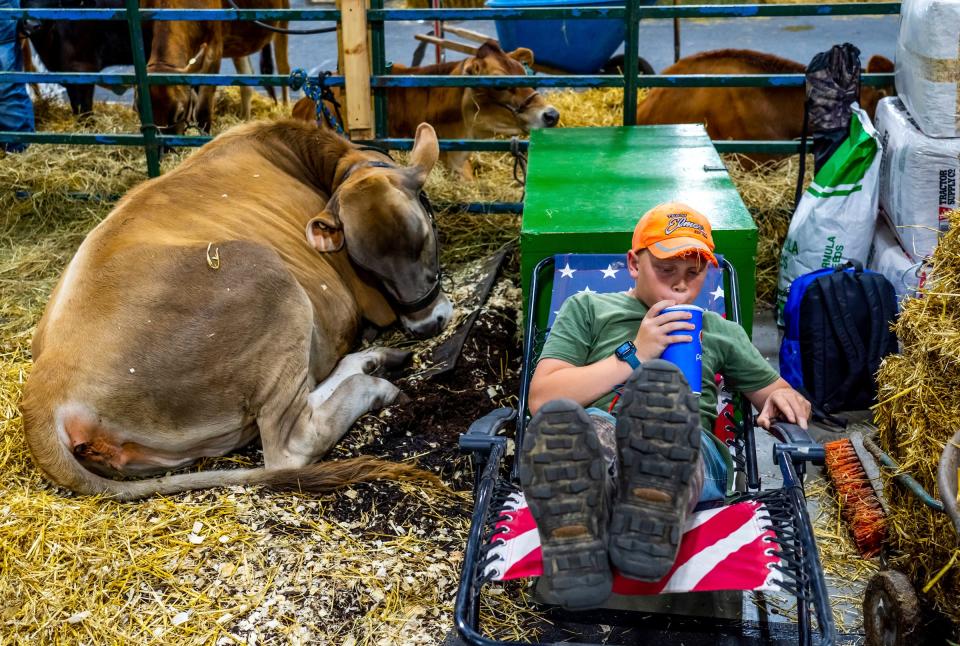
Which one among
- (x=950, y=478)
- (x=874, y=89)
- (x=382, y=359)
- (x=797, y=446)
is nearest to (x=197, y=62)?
(x=382, y=359)

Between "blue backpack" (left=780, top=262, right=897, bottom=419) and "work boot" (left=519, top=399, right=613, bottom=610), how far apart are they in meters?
2.46

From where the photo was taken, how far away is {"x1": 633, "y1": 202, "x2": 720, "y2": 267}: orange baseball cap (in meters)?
3.01

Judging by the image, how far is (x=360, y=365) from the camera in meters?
4.76

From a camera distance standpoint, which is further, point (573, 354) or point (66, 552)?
point (66, 552)

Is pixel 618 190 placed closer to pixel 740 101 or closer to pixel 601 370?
pixel 601 370

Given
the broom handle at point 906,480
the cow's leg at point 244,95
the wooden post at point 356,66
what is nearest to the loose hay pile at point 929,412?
the broom handle at point 906,480

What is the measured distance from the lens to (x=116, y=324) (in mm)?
3918

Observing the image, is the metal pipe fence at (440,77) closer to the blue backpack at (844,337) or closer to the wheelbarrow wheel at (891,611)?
the blue backpack at (844,337)

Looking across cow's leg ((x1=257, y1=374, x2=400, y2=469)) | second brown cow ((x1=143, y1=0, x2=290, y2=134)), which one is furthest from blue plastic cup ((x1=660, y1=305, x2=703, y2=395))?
second brown cow ((x1=143, y1=0, x2=290, y2=134))

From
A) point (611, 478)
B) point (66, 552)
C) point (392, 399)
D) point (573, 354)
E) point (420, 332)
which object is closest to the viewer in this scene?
point (611, 478)

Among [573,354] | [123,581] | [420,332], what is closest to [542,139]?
[420,332]

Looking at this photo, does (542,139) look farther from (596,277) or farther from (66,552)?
(66,552)

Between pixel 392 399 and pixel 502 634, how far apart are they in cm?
156

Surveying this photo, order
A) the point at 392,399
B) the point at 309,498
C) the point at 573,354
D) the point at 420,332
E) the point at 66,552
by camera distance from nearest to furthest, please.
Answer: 1. the point at 573,354
2. the point at 66,552
3. the point at 309,498
4. the point at 392,399
5. the point at 420,332
